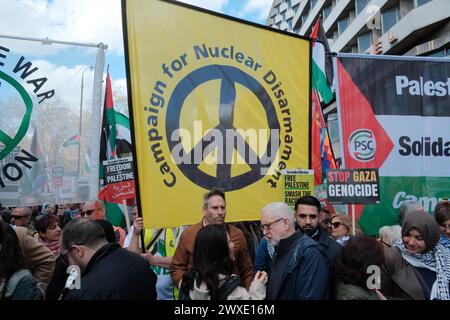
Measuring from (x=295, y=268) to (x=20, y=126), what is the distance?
3608mm

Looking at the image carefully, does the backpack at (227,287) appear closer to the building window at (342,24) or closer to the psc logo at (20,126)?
the psc logo at (20,126)

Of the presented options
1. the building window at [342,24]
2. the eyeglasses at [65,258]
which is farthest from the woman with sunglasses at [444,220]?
the building window at [342,24]

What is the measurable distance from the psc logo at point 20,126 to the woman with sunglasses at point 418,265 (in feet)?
12.8

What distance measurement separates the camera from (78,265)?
8.40 feet

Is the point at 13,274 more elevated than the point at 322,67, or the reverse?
the point at 322,67

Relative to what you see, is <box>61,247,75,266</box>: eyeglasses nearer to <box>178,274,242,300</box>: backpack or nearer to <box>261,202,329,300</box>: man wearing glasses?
<box>178,274,242,300</box>: backpack

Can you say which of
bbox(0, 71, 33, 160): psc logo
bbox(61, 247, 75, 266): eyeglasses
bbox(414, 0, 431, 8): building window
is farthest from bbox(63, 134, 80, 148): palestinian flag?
bbox(414, 0, 431, 8): building window

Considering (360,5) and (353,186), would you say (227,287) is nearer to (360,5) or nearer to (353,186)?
(353,186)

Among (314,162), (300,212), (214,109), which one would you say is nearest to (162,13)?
(214,109)


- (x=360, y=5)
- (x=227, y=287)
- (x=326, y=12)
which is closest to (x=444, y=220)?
(x=227, y=287)

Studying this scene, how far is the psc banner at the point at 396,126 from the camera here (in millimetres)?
4930

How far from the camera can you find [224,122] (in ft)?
13.5

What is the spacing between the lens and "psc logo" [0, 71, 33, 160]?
4609 mm

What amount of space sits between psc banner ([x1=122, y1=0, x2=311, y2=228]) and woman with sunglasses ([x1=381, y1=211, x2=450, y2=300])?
1.50 m
